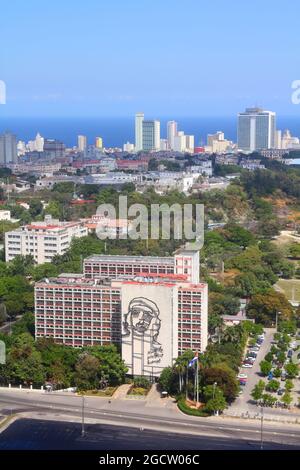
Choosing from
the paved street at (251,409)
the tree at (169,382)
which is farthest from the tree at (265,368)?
the tree at (169,382)

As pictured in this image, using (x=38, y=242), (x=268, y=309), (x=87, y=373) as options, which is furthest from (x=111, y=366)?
(x=38, y=242)

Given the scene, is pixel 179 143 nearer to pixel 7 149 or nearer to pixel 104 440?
pixel 7 149

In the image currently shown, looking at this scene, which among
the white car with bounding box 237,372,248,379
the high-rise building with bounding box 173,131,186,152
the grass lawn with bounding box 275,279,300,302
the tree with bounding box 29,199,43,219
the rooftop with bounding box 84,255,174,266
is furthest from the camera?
the high-rise building with bounding box 173,131,186,152

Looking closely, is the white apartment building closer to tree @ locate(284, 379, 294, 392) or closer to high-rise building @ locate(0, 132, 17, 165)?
tree @ locate(284, 379, 294, 392)

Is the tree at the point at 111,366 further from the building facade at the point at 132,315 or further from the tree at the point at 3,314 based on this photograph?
the tree at the point at 3,314

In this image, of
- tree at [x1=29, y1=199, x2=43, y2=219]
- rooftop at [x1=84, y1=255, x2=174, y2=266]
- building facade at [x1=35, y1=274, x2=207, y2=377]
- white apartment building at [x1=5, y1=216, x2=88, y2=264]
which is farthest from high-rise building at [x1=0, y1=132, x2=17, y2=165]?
building facade at [x1=35, y1=274, x2=207, y2=377]
